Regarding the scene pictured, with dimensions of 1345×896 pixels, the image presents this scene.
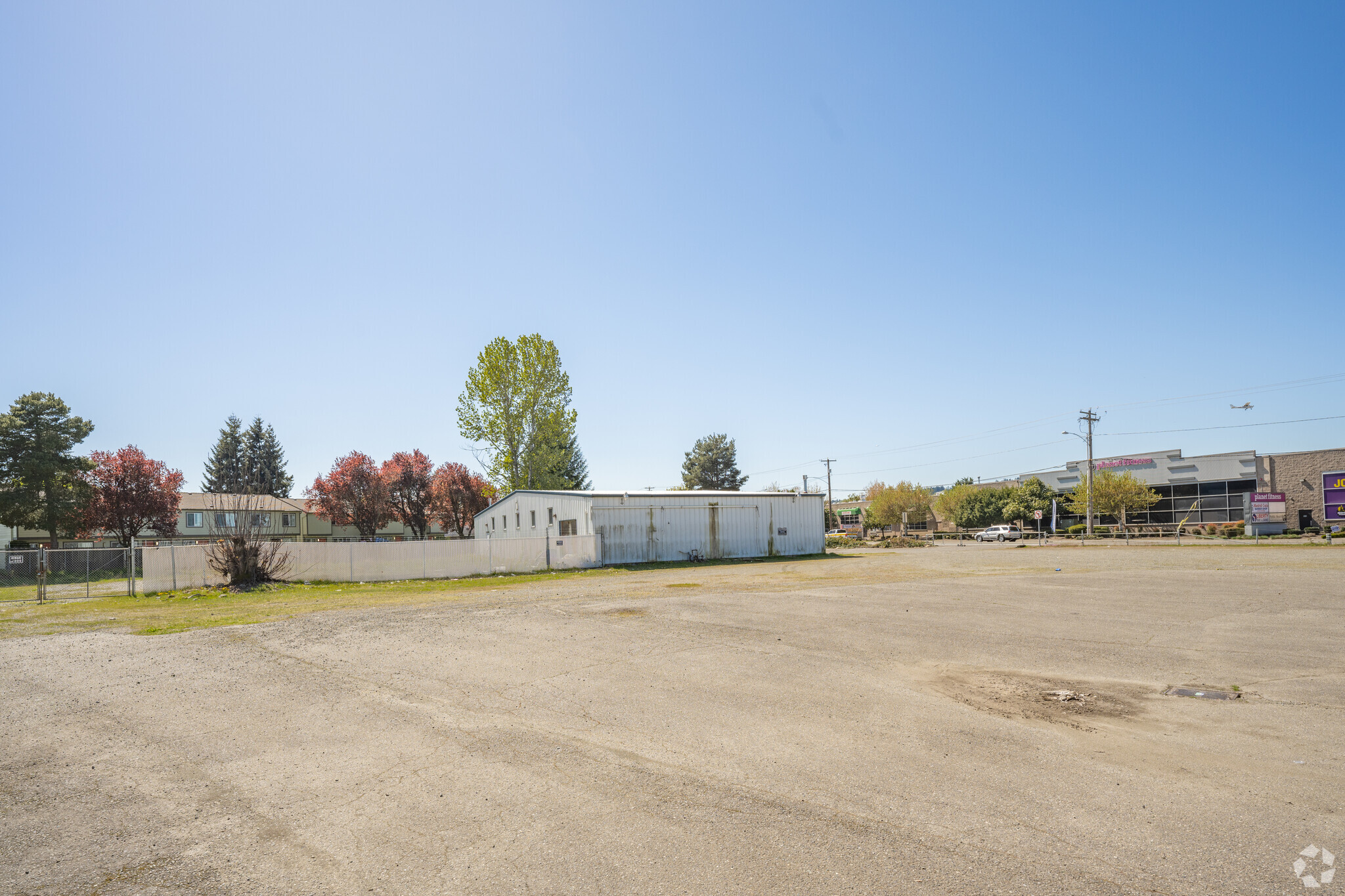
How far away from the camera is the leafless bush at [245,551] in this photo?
2373 centimetres

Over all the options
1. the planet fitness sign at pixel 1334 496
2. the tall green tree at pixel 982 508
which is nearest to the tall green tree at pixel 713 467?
the tall green tree at pixel 982 508

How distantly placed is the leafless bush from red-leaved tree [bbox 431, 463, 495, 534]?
1466 inches

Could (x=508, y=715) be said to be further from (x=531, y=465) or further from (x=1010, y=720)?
(x=531, y=465)

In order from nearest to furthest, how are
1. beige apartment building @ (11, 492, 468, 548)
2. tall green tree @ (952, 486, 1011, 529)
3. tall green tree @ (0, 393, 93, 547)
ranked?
1. tall green tree @ (0, 393, 93, 547)
2. beige apartment building @ (11, 492, 468, 548)
3. tall green tree @ (952, 486, 1011, 529)

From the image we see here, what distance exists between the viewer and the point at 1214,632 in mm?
11414

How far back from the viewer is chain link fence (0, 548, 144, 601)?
87.1 feet

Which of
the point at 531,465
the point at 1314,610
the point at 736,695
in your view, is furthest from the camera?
the point at 531,465

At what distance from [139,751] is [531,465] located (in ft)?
135

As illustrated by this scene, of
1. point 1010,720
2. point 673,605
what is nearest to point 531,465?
point 673,605

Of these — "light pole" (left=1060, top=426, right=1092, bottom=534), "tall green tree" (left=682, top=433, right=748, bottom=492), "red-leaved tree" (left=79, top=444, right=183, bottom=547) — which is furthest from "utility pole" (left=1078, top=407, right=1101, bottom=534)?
"red-leaved tree" (left=79, top=444, right=183, bottom=547)

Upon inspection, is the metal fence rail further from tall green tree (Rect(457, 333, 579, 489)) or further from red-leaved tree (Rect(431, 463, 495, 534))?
red-leaved tree (Rect(431, 463, 495, 534))

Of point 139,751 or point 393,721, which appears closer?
point 139,751

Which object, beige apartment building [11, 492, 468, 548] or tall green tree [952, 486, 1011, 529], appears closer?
beige apartment building [11, 492, 468, 548]

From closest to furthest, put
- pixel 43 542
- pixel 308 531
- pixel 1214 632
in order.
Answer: pixel 1214 632 → pixel 43 542 → pixel 308 531
